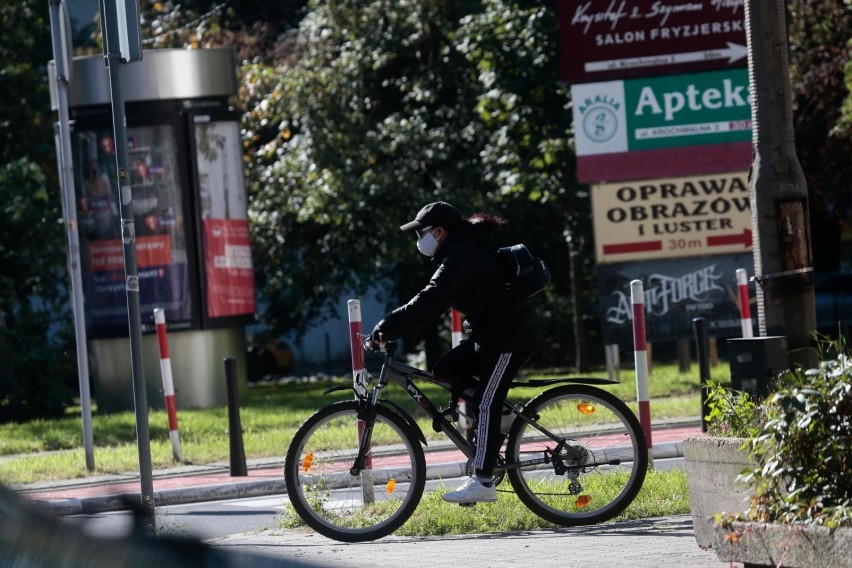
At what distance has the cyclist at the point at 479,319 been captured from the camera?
7.80 m

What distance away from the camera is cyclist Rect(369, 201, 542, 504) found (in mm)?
7797

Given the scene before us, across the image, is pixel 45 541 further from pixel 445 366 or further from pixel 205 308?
pixel 205 308

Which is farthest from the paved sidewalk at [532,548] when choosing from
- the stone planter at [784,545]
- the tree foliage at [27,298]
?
the tree foliage at [27,298]

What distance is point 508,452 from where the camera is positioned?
794 cm

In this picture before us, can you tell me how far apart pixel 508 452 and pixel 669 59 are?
12.0 meters

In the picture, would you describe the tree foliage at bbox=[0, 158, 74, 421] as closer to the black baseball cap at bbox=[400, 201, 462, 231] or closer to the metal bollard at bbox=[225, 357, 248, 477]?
the metal bollard at bbox=[225, 357, 248, 477]

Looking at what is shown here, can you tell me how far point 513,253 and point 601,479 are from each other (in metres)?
1.27

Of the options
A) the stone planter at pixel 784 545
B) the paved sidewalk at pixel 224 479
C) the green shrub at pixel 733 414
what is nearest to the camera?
the stone planter at pixel 784 545

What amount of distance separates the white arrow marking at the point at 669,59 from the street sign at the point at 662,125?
0.18 metres

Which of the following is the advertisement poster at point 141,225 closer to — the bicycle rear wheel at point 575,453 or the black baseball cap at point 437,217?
the black baseball cap at point 437,217

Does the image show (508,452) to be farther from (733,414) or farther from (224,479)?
(224,479)

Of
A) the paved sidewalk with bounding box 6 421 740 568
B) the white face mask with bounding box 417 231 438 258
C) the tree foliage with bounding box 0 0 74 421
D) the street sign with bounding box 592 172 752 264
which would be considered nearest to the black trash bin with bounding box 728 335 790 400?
the paved sidewalk with bounding box 6 421 740 568

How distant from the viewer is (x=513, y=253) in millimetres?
7891

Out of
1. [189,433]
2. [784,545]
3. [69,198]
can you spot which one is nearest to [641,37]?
[189,433]
